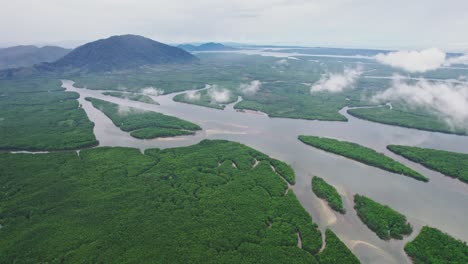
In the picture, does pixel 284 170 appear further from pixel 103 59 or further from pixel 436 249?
pixel 103 59

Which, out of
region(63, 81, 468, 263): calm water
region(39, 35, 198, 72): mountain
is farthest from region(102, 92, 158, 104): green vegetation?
region(39, 35, 198, 72): mountain

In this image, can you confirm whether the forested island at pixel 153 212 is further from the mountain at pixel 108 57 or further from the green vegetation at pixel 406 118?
the mountain at pixel 108 57

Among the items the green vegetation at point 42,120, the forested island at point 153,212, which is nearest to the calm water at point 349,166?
the green vegetation at point 42,120

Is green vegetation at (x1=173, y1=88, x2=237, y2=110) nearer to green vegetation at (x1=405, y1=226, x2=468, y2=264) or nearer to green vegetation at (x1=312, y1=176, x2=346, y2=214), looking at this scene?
green vegetation at (x1=312, y1=176, x2=346, y2=214)

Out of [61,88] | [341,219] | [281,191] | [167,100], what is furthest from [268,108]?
[61,88]

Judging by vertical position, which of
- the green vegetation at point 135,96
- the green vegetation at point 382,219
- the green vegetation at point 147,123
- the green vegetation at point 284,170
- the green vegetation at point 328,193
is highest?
the green vegetation at point 135,96

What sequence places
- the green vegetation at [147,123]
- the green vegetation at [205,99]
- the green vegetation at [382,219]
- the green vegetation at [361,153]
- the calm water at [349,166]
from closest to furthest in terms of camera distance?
the green vegetation at [382,219]
the calm water at [349,166]
the green vegetation at [361,153]
the green vegetation at [147,123]
the green vegetation at [205,99]
